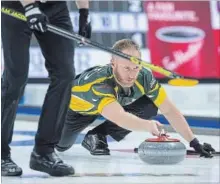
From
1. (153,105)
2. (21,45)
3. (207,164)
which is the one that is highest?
(21,45)

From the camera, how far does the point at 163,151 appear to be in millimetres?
3148

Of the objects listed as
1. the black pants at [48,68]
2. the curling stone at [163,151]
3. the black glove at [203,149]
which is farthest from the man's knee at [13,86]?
the black glove at [203,149]

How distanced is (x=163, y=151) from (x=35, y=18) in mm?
853

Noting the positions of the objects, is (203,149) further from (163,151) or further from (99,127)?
(99,127)

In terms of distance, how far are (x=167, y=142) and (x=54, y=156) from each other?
1.72 feet

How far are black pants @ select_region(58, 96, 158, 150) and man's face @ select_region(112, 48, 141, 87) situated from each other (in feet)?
1.22

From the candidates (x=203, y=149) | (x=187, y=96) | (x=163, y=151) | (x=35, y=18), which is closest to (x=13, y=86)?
(x=35, y=18)

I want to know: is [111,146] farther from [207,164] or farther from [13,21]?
[13,21]

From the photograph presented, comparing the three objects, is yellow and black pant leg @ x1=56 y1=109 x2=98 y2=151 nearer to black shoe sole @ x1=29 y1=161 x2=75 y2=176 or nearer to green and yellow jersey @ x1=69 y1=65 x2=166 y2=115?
green and yellow jersey @ x1=69 y1=65 x2=166 y2=115

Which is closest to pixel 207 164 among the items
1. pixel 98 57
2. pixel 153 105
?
pixel 153 105

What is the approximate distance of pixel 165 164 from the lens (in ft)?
10.5

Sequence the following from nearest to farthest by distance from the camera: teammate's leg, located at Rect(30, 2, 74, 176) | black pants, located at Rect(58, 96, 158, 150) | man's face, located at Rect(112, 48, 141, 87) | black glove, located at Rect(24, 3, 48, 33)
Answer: black glove, located at Rect(24, 3, 48, 33) → teammate's leg, located at Rect(30, 2, 74, 176) → man's face, located at Rect(112, 48, 141, 87) → black pants, located at Rect(58, 96, 158, 150)

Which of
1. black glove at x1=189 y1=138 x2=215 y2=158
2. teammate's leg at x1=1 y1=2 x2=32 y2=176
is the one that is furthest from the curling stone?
teammate's leg at x1=1 y1=2 x2=32 y2=176

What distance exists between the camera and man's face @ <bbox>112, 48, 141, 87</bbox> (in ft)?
10.2
